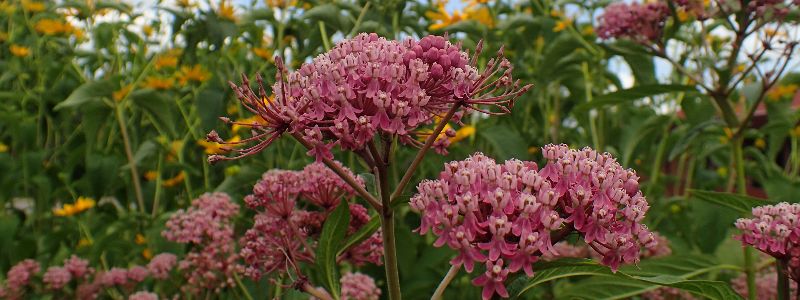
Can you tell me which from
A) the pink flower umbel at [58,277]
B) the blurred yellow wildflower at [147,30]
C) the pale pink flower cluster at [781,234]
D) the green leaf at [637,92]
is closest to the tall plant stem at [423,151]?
the pale pink flower cluster at [781,234]

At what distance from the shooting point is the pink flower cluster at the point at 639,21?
1796mm

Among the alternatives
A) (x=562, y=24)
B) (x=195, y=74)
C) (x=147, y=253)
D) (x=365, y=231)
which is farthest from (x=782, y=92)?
(x=365, y=231)

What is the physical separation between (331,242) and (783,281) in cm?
65

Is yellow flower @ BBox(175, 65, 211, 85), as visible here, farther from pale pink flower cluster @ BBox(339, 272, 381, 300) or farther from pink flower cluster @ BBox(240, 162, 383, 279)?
pink flower cluster @ BBox(240, 162, 383, 279)

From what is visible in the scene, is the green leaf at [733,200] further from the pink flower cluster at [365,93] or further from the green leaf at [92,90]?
the green leaf at [92,90]

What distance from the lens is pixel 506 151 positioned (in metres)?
1.91

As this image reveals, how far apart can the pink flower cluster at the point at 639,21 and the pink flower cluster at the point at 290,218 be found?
39.6 inches

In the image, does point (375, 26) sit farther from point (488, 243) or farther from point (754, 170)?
point (754, 170)

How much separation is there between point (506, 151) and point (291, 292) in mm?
864

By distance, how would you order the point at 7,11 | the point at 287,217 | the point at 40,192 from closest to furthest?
the point at 287,217, the point at 40,192, the point at 7,11

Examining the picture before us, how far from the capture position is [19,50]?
292 centimetres

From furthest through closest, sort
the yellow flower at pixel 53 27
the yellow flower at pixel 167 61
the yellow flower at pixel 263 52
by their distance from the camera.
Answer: the yellow flower at pixel 53 27 → the yellow flower at pixel 167 61 → the yellow flower at pixel 263 52

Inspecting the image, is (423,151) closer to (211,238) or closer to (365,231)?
(365,231)

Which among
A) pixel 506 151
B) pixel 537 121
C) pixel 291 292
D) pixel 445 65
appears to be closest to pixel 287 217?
pixel 291 292
